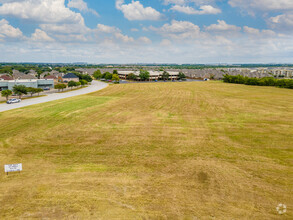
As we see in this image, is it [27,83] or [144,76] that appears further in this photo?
[144,76]

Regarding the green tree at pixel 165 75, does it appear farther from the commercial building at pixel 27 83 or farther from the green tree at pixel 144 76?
the commercial building at pixel 27 83

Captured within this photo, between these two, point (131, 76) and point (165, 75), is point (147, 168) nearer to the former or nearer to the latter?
point (131, 76)

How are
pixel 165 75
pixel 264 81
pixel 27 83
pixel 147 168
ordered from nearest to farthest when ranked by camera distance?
pixel 147 168
pixel 27 83
pixel 264 81
pixel 165 75

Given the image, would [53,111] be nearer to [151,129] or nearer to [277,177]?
[151,129]

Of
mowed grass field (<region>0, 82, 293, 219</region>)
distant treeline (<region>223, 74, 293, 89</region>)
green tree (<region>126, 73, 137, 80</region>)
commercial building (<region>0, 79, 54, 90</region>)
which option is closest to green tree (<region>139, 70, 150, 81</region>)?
green tree (<region>126, 73, 137, 80</region>)

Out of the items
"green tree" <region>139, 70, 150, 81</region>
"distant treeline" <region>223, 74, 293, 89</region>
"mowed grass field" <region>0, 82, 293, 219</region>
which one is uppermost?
"green tree" <region>139, 70, 150, 81</region>

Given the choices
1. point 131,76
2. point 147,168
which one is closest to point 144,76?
point 131,76

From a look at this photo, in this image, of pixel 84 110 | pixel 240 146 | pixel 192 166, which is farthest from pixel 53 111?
pixel 240 146

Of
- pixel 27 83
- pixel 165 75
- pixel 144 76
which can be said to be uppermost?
pixel 165 75

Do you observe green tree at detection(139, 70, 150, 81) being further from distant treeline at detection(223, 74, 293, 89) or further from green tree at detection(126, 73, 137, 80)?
distant treeline at detection(223, 74, 293, 89)

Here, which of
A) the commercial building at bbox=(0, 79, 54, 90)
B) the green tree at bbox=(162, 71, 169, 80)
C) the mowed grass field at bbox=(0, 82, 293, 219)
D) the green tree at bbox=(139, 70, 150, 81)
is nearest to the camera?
the mowed grass field at bbox=(0, 82, 293, 219)

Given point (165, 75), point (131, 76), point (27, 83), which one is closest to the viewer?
point (27, 83)
